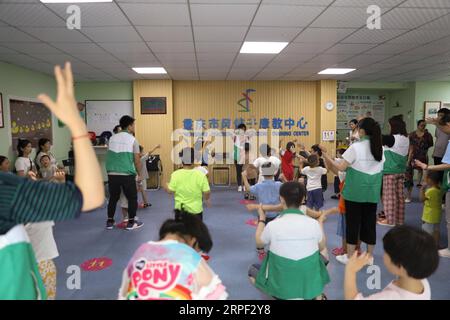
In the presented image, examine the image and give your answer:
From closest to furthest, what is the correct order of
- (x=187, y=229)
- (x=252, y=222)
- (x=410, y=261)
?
(x=410, y=261)
(x=187, y=229)
(x=252, y=222)

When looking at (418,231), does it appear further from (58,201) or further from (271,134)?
(271,134)

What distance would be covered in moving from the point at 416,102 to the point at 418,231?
8.03 m

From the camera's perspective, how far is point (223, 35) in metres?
3.81

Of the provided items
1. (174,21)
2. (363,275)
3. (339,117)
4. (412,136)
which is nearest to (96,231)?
(174,21)

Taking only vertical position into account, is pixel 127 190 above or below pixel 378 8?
below

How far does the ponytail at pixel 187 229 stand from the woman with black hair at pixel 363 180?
1665 millimetres

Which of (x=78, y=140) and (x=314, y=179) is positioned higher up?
(x=78, y=140)

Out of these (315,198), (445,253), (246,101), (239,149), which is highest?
(246,101)

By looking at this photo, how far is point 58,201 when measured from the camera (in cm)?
87

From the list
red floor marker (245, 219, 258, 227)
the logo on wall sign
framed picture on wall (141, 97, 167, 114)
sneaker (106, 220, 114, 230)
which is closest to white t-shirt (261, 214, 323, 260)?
red floor marker (245, 219, 258, 227)

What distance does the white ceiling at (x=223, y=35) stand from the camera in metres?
2.96

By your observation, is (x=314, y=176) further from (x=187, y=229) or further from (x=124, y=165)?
(x=187, y=229)

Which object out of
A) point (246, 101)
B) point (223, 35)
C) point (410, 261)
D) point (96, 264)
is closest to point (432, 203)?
point (410, 261)

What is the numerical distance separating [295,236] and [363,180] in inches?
56.6
